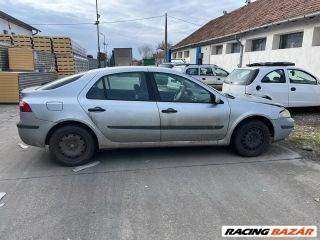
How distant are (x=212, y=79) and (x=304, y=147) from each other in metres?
9.98

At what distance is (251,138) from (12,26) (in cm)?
2508

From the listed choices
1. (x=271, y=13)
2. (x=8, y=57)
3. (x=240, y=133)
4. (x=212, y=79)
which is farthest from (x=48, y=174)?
(x=271, y=13)

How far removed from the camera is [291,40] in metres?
14.2

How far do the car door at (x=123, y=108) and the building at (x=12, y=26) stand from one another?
67.3 ft

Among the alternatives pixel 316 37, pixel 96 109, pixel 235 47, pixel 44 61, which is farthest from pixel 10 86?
pixel 235 47

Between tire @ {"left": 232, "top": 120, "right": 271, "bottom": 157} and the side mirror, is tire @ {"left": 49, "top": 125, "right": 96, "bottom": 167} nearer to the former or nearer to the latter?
the side mirror

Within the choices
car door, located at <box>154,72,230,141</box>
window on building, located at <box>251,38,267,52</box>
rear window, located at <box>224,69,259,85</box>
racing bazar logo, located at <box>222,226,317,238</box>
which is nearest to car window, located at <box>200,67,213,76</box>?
window on building, located at <box>251,38,267,52</box>

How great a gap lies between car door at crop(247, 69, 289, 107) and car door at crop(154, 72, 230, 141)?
3899mm

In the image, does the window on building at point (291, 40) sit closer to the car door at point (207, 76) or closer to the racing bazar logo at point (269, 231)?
the car door at point (207, 76)

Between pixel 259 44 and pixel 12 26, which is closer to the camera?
pixel 259 44

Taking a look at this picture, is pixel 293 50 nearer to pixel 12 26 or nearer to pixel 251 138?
pixel 251 138

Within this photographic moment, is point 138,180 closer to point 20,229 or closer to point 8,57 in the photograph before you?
point 20,229

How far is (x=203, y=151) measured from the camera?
5414 mm

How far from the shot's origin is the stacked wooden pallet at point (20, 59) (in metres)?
13.3
